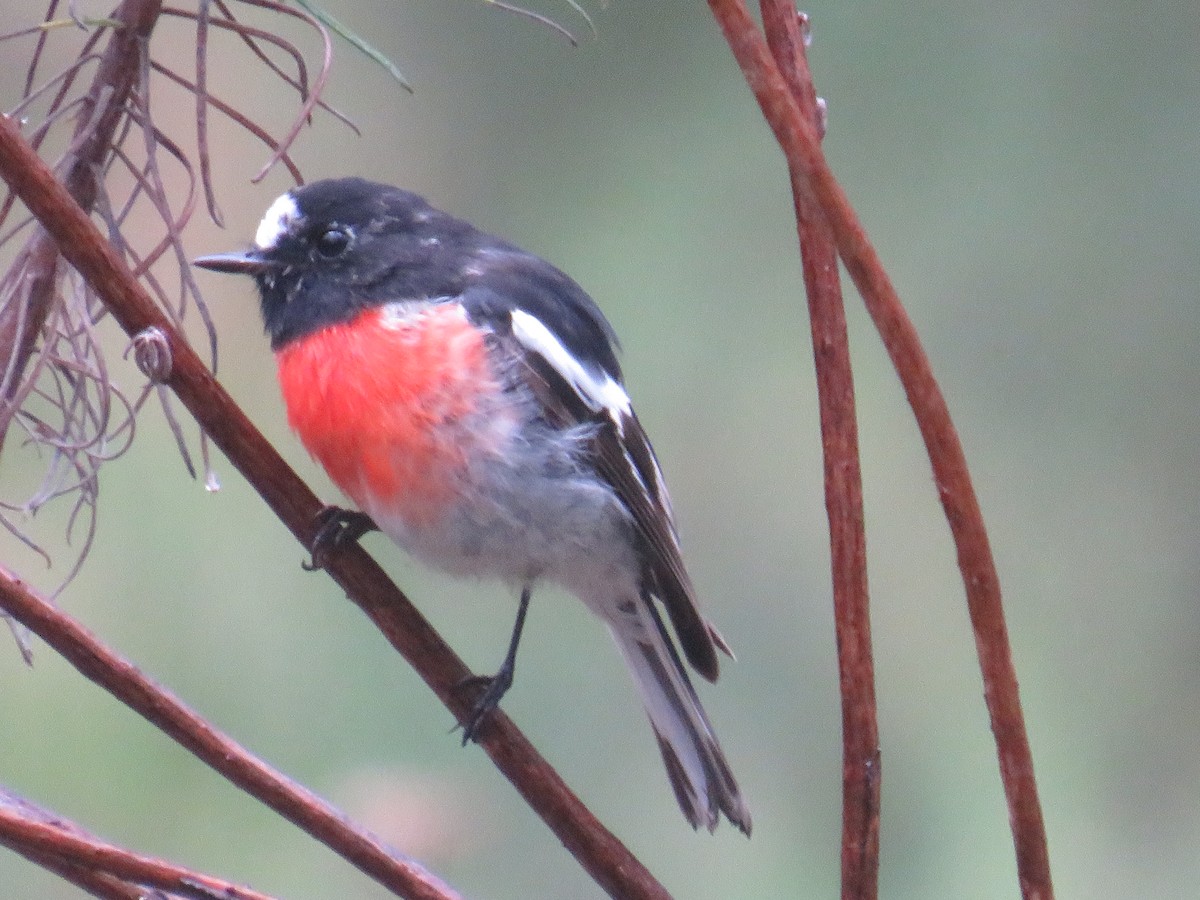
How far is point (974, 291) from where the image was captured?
5.76 feet

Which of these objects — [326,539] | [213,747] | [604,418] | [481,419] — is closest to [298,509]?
[326,539]

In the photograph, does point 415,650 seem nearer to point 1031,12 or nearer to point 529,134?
point 529,134

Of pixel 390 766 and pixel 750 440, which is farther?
pixel 750 440

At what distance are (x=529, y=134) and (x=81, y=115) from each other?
961 millimetres

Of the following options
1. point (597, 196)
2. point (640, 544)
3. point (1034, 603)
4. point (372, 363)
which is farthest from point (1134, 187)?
point (372, 363)

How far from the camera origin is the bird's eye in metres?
1.31

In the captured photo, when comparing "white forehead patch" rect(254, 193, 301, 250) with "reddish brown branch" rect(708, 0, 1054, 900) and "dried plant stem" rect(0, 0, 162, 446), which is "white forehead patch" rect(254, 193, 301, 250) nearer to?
"dried plant stem" rect(0, 0, 162, 446)

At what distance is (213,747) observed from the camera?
606 mm

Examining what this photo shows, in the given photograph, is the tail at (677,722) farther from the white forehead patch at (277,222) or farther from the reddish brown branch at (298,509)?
the white forehead patch at (277,222)

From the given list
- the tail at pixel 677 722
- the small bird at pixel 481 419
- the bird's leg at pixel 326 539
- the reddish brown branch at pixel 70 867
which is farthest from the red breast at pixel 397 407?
the reddish brown branch at pixel 70 867

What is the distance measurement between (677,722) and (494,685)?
0.66 feet

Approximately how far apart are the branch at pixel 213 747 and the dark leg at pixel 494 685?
7.2 inches

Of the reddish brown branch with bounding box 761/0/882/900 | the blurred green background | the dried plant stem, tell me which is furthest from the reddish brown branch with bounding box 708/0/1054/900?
the blurred green background

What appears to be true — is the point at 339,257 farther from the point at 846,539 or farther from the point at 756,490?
the point at 846,539
